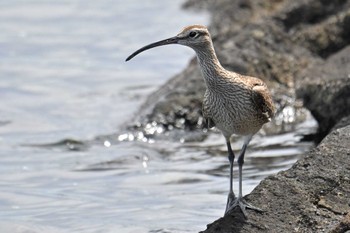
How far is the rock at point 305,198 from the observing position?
665cm

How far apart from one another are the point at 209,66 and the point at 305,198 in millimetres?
1597

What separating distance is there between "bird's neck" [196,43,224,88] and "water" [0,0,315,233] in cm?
141

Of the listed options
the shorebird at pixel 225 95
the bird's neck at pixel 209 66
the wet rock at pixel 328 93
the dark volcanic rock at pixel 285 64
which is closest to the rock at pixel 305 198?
the shorebird at pixel 225 95

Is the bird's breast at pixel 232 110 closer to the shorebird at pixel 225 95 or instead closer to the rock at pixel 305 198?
the shorebird at pixel 225 95

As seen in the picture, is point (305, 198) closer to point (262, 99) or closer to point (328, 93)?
point (262, 99)

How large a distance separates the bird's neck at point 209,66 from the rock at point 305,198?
1119 mm

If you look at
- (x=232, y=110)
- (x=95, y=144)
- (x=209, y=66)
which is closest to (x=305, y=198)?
(x=232, y=110)

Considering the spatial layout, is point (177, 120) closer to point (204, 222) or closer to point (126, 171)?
point (126, 171)

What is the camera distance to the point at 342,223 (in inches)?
244

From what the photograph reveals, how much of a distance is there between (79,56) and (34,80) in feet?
5.18

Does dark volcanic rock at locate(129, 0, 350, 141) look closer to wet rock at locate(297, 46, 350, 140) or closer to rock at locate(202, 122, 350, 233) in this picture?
wet rock at locate(297, 46, 350, 140)

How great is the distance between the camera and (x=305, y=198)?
22.4 feet

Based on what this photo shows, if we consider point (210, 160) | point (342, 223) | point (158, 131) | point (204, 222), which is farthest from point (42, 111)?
point (342, 223)

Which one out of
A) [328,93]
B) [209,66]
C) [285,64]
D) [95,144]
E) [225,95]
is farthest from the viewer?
[285,64]
